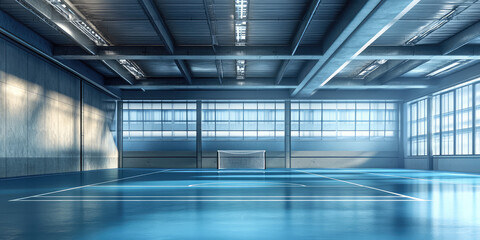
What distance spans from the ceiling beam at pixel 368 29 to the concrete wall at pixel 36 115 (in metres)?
22.3

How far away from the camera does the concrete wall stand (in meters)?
27.1

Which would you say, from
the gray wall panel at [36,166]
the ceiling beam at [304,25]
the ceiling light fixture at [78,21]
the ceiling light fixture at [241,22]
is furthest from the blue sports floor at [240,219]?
the gray wall panel at [36,166]

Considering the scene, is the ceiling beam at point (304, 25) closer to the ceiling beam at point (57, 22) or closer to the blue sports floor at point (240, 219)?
the blue sports floor at point (240, 219)

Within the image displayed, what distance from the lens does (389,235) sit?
661 centimetres

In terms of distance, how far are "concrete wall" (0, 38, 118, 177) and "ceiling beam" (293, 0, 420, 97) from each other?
22276 millimetres

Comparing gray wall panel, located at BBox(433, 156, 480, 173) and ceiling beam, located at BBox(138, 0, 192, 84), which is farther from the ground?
ceiling beam, located at BBox(138, 0, 192, 84)

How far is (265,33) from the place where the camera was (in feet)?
96.8

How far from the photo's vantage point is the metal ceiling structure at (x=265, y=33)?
23.7m

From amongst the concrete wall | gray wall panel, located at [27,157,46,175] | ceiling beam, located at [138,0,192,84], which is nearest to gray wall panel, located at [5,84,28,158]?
the concrete wall

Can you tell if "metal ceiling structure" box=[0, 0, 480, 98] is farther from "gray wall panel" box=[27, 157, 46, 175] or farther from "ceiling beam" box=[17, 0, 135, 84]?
"gray wall panel" box=[27, 157, 46, 175]

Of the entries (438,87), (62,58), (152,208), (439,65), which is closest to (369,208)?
(152,208)

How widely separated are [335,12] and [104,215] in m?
20.2

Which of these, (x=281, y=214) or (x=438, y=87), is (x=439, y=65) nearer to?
(x=438, y=87)

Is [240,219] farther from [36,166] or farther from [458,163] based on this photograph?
[458,163]
